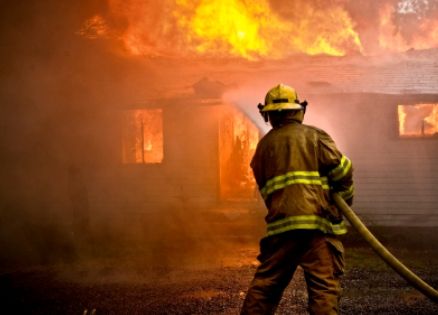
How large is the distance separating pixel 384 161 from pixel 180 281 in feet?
25.0

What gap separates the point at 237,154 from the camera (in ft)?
49.9

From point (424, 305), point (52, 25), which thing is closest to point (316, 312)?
point (424, 305)

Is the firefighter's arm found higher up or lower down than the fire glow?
lower down

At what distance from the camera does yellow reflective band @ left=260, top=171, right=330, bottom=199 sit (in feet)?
9.99

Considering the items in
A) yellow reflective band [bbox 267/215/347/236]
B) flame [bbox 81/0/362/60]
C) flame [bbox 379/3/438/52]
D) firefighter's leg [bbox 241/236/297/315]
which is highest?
flame [bbox 379/3/438/52]

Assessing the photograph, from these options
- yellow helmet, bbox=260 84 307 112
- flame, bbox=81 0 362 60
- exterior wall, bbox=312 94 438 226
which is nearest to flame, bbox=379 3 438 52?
flame, bbox=81 0 362 60

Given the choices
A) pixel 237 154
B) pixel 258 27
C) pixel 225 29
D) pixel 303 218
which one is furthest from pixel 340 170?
pixel 258 27

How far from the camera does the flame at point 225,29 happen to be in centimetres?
2105

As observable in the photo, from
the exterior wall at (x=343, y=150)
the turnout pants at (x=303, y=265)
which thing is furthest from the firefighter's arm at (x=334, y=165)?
the exterior wall at (x=343, y=150)

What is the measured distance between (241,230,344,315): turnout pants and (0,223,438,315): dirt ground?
1778 millimetres

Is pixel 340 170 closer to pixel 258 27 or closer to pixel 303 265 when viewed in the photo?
pixel 303 265

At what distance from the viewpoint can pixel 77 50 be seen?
16828 mm

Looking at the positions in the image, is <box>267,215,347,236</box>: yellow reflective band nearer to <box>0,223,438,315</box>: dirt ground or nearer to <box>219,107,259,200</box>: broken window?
<box>0,223,438,315</box>: dirt ground

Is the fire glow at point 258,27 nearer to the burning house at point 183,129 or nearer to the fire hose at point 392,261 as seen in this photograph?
the burning house at point 183,129
